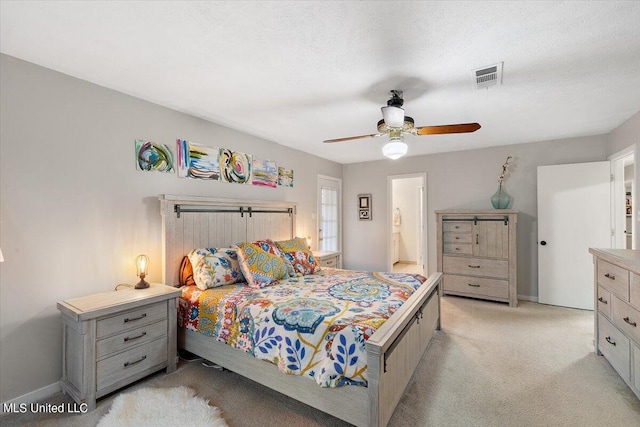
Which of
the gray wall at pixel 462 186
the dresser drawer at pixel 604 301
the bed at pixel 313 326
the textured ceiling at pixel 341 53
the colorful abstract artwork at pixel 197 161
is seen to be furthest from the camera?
the gray wall at pixel 462 186

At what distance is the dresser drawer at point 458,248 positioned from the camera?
457 cm

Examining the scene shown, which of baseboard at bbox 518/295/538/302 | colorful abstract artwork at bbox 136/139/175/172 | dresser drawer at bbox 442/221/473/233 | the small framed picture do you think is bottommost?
baseboard at bbox 518/295/538/302

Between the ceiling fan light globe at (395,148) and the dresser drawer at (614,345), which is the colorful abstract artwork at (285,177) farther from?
the dresser drawer at (614,345)

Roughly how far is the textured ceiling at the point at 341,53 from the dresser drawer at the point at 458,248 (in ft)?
6.86

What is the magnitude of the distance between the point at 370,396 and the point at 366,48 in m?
2.08

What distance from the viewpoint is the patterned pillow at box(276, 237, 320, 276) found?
3314mm

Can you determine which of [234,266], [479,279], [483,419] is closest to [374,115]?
[234,266]

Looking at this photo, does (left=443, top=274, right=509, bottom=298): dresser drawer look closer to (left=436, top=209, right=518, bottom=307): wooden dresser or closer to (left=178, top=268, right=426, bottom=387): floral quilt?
(left=436, top=209, right=518, bottom=307): wooden dresser

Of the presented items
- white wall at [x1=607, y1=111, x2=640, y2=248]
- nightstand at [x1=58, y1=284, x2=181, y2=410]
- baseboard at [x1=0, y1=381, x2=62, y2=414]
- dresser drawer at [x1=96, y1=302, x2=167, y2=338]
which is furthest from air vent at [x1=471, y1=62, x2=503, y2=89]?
baseboard at [x1=0, y1=381, x2=62, y2=414]

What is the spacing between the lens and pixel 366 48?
6.25ft

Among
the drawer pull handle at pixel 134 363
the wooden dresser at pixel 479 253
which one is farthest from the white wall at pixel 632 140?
the drawer pull handle at pixel 134 363

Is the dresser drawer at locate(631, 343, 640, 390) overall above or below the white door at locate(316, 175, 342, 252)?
below

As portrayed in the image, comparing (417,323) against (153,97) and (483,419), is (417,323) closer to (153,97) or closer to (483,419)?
(483,419)

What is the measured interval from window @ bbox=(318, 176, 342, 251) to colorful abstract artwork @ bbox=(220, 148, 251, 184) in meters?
1.77
